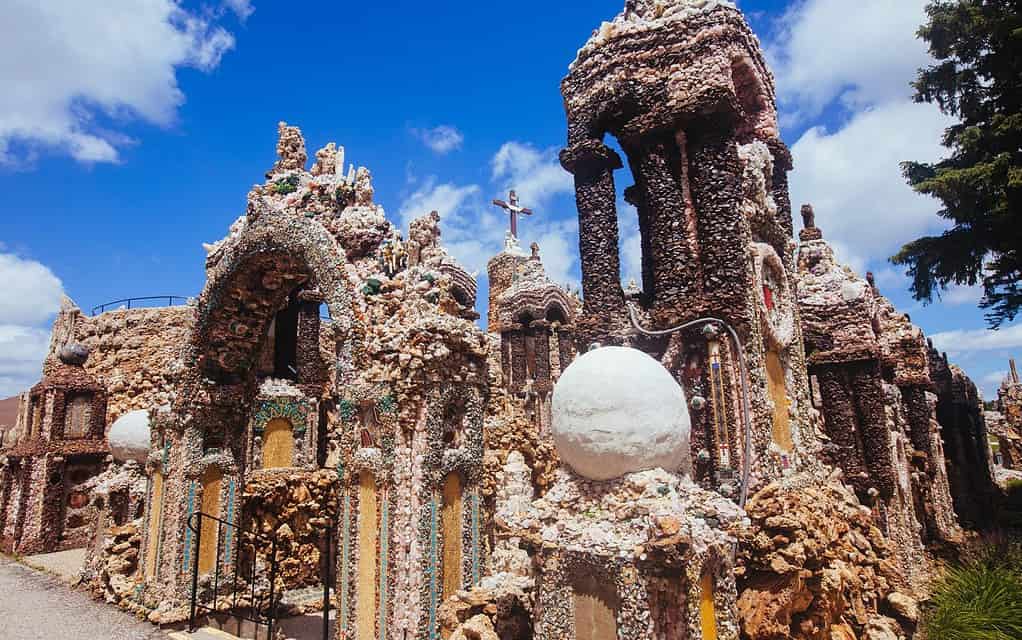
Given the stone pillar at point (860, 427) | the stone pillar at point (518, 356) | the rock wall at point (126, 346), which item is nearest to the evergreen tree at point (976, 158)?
the stone pillar at point (860, 427)

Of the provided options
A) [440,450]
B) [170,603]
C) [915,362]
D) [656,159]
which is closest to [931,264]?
[915,362]

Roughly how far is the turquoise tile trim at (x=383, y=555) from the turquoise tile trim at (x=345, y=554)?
49 cm

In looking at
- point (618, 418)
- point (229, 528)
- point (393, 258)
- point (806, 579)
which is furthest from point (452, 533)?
point (229, 528)

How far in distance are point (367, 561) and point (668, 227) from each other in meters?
5.52

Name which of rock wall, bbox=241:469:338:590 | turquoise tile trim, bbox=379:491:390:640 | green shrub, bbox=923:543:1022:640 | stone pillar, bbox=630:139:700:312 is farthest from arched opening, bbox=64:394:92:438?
green shrub, bbox=923:543:1022:640

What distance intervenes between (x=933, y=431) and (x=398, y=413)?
A: 14044 mm

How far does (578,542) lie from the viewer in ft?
15.5

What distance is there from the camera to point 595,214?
913 centimetres

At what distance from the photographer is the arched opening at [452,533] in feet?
22.3

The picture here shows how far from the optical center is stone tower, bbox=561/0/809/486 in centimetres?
740

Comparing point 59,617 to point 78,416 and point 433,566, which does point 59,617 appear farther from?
point 78,416

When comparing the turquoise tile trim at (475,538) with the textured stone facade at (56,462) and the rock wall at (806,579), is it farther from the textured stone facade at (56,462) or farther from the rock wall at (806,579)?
the textured stone facade at (56,462)

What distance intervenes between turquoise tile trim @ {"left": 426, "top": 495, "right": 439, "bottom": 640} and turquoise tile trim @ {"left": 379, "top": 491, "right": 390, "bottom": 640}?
1.47ft

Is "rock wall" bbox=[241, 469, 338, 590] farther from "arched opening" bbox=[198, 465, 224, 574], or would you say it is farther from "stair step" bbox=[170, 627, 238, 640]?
"stair step" bbox=[170, 627, 238, 640]
